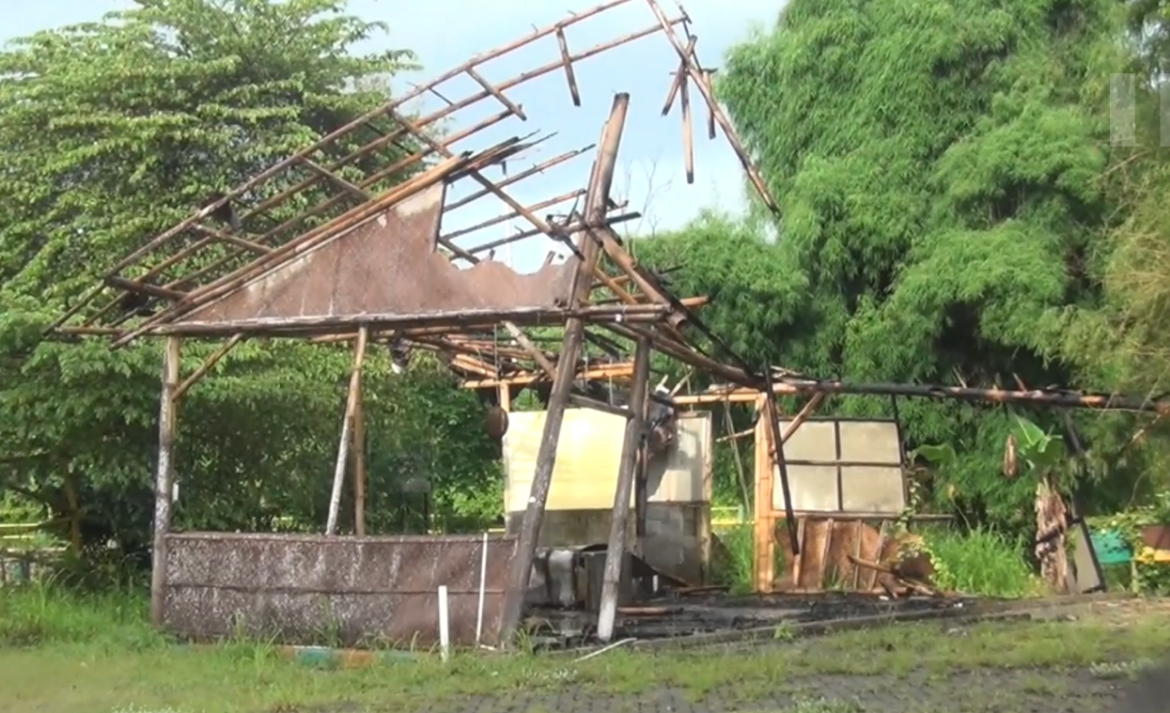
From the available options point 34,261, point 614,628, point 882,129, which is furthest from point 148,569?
point 882,129

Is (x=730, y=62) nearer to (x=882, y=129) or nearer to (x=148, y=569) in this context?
(x=882, y=129)

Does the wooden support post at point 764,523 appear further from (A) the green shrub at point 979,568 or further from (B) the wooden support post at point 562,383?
(B) the wooden support post at point 562,383

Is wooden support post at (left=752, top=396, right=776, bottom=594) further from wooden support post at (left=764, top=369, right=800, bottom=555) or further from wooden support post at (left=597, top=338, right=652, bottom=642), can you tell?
wooden support post at (left=597, top=338, right=652, bottom=642)

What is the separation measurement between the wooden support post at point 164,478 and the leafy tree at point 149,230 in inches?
45.4

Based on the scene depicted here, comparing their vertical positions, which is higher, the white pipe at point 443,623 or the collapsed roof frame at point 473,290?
the collapsed roof frame at point 473,290

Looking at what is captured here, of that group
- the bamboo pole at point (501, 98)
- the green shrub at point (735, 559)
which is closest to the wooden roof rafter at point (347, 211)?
the bamboo pole at point (501, 98)

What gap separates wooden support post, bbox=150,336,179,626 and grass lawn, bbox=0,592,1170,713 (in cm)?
37

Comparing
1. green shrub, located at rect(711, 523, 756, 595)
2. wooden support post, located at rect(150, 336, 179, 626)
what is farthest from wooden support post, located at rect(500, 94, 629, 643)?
green shrub, located at rect(711, 523, 756, 595)

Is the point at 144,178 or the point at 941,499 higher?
the point at 144,178

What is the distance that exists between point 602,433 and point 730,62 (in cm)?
734

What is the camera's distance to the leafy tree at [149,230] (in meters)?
14.1

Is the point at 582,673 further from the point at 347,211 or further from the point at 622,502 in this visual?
the point at 347,211

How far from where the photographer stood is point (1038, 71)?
19.0m

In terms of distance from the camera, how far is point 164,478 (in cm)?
1270
